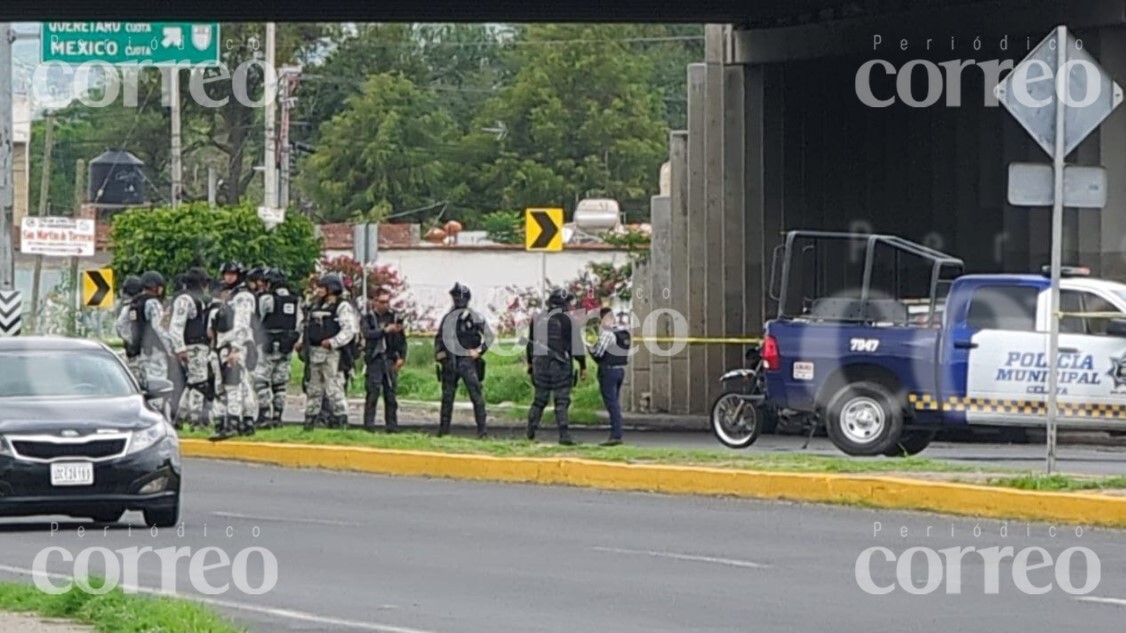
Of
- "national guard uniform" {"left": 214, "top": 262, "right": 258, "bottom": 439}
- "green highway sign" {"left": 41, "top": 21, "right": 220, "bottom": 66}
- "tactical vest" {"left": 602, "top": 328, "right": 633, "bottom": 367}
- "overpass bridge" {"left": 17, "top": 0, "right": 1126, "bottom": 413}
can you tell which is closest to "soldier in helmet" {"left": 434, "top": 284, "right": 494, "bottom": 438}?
"tactical vest" {"left": 602, "top": 328, "right": 633, "bottom": 367}

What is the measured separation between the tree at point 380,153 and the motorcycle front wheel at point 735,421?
53256 mm

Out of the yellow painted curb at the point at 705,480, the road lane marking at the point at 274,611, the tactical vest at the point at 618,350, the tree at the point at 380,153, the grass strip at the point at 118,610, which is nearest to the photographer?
the grass strip at the point at 118,610

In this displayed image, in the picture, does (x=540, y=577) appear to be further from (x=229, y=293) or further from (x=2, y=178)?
(x=2, y=178)

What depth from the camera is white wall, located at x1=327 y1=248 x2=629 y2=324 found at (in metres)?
60.6

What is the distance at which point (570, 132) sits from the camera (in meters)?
83.2

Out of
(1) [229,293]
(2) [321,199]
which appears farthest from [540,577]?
(2) [321,199]

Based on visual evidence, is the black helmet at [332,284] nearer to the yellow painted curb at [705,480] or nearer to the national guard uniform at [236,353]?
the national guard uniform at [236,353]

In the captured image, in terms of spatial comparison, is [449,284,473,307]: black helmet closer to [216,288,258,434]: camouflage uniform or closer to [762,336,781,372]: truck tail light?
[216,288,258,434]: camouflage uniform

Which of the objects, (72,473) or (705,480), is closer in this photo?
(72,473)

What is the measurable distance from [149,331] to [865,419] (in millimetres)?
8424

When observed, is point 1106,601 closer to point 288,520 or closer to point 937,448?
point 288,520

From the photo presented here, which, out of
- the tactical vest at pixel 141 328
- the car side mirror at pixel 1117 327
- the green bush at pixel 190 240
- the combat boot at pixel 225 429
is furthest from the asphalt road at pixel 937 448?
the green bush at pixel 190 240

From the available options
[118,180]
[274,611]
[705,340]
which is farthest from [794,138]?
[118,180]

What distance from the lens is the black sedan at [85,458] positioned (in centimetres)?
1659
